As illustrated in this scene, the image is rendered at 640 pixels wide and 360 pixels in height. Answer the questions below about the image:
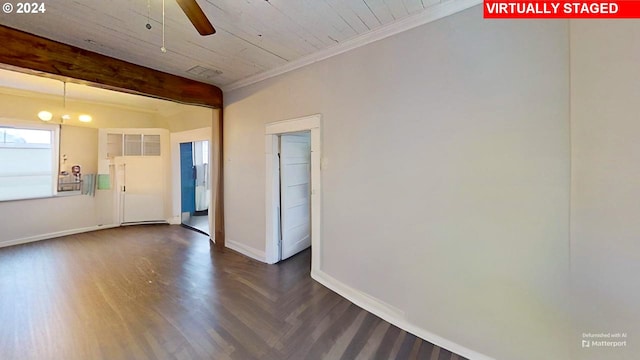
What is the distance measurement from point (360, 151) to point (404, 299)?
136cm

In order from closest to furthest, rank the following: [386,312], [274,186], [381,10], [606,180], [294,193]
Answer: [606,180] < [381,10] < [386,312] < [274,186] < [294,193]

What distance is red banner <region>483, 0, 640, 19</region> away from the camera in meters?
1.16

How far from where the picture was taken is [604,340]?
1.22 m

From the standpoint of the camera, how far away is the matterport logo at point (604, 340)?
45.6 inches

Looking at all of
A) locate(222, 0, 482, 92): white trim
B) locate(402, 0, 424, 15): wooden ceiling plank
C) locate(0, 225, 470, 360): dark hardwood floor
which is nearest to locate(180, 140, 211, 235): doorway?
locate(0, 225, 470, 360): dark hardwood floor

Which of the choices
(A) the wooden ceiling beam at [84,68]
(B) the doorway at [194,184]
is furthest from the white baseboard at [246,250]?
(A) the wooden ceiling beam at [84,68]

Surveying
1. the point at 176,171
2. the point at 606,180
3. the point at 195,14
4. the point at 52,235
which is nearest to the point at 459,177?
the point at 606,180

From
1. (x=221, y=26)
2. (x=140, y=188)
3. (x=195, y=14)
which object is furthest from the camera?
(x=140, y=188)

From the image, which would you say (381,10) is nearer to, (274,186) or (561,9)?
(561,9)

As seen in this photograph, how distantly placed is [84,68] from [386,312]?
3809 millimetres

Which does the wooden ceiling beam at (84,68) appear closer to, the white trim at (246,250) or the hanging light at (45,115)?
the white trim at (246,250)

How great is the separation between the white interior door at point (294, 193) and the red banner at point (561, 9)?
100 inches

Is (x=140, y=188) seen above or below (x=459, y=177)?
below

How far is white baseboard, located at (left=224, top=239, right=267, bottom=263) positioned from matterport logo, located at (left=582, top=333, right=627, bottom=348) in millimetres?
3097
